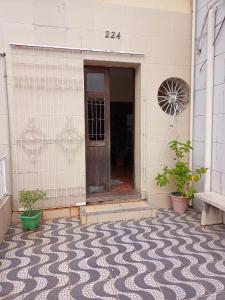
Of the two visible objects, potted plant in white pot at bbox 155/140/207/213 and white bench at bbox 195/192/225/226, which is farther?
potted plant in white pot at bbox 155/140/207/213

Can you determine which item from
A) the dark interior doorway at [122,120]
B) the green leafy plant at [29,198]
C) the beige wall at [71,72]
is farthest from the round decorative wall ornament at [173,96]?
the green leafy plant at [29,198]

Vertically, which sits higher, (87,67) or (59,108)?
(87,67)

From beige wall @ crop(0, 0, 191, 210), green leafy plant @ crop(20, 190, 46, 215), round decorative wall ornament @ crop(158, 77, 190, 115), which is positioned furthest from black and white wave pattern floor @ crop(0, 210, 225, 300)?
round decorative wall ornament @ crop(158, 77, 190, 115)

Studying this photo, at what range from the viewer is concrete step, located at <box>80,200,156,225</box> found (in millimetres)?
3684

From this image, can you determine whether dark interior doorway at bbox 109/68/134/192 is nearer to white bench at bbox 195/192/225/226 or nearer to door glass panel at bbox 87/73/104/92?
door glass panel at bbox 87/73/104/92

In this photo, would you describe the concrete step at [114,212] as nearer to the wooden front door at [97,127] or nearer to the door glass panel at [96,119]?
the wooden front door at [97,127]

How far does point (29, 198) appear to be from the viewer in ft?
11.3

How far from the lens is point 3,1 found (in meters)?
3.42

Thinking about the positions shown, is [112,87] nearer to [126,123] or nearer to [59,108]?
[126,123]

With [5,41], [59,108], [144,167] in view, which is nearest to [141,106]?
[144,167]

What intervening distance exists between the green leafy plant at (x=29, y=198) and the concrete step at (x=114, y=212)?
0.70m

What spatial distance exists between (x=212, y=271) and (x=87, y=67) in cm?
340

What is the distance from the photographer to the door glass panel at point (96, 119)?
422cm

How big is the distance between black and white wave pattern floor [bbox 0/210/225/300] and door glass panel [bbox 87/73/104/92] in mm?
2212
